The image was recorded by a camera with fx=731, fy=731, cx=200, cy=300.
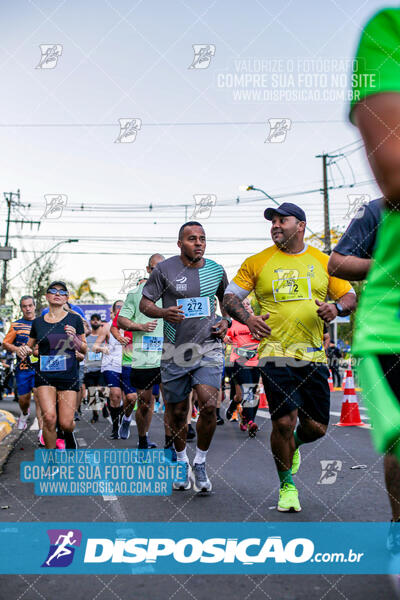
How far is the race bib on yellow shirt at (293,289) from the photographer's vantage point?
5.11 metres

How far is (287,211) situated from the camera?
514 cm

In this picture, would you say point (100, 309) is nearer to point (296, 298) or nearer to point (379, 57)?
point (296, 298)

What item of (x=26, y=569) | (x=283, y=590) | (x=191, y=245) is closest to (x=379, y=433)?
(x=283, y=590)

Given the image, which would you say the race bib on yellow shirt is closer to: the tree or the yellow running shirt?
the yellow running shirt

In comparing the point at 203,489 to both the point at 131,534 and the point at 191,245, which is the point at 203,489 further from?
the point at 191,245

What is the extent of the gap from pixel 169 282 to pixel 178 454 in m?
1.57

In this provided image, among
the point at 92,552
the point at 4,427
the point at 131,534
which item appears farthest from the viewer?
the point at 4,427

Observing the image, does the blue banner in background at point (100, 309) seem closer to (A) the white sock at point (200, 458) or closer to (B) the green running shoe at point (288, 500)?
(A) the white sock at point (200, 458)

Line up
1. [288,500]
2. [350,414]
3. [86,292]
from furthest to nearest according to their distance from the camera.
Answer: [86,292] → [350,414] → [288,500]

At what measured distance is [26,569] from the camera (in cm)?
391

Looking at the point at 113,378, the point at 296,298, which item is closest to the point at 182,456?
the point at 296,298

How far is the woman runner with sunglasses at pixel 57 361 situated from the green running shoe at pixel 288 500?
9.46 feet

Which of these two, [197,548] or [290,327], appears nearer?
[197,548]

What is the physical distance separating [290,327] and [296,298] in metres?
0.21
